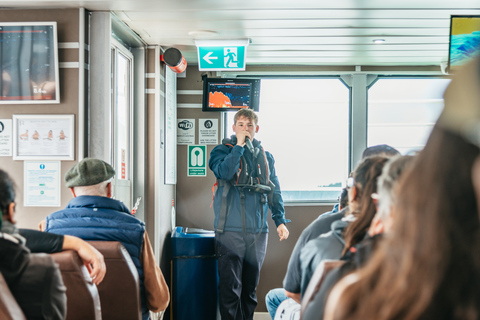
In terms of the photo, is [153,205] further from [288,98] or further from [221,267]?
[288,98]

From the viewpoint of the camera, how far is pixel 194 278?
470 centimetres

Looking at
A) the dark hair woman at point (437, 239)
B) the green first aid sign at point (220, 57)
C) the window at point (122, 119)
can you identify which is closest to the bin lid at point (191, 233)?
the window at point (122, 119)

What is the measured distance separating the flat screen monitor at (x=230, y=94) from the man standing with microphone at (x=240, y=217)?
2.97 ft

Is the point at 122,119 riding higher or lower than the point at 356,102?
lower

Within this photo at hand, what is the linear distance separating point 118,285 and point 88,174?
667mm

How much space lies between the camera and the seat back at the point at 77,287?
6.20 feet

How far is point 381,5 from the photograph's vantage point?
3527 millimetres

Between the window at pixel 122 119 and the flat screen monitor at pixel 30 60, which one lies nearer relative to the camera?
the flat screen monitor at pixel 30 60

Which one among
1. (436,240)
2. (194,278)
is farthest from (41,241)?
(194,278)

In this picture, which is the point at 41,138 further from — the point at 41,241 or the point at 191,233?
the point at 191,233

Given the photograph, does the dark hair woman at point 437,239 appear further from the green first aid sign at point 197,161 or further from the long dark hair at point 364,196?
the green first aid sign at point 197,161

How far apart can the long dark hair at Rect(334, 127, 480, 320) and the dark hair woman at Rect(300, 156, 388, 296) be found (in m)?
0.84

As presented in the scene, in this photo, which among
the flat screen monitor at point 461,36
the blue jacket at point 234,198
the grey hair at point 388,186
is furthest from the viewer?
the blue jacket at point 234,198

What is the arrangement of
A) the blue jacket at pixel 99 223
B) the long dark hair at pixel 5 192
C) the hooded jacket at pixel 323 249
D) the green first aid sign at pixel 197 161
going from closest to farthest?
the long dark hair at pixel 5 192
the hooded jacket at pixel 323 249
the blue jacket at pixel 99 223
the green first aid sign at pixel 197 161
